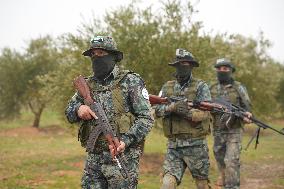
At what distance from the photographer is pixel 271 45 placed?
28.3m

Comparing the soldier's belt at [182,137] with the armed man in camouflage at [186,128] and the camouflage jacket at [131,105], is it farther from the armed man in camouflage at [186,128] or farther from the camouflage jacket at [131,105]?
the camouflage jacket at [131,105]

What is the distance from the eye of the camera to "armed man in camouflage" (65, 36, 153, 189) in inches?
188

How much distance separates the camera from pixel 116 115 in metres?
4.82

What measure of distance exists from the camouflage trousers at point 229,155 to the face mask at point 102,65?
4.16 m

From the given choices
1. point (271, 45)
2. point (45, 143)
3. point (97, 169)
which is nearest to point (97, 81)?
point (97, 169)

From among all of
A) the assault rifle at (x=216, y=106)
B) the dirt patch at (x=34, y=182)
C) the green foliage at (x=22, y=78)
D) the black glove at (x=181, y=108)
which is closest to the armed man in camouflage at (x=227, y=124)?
the assault rifle at (x=216, y=106)

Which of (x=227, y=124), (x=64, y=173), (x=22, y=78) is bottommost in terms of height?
(x=64, y=173)

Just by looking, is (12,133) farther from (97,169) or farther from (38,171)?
(97,169)

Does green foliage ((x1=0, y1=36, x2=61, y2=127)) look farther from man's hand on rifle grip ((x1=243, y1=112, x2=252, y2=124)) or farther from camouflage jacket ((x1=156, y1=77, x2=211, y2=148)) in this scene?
camouflage jacket ((x1=156, y1=77, x2=211, y2=148))

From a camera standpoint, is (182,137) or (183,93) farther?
(183,93)

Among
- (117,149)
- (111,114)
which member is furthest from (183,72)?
(117,149)

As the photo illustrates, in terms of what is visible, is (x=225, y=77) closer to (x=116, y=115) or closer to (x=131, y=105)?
(x=131, y=105)

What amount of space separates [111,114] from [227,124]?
4279mm

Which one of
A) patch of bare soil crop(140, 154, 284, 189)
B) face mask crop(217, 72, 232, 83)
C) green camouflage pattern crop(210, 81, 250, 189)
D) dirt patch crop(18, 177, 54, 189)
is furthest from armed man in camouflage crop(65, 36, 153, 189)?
patch of bare soil crop(140, 154, 284, 189)
